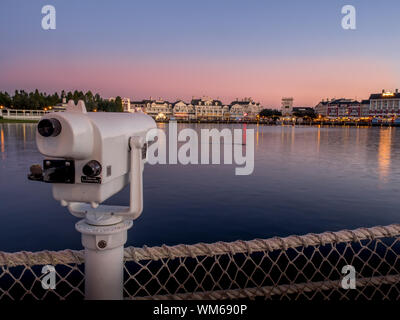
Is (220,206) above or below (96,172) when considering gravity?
below

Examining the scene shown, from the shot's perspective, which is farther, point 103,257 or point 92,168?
point 103,257

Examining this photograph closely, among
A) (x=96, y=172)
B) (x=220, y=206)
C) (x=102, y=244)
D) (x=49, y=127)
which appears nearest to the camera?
(x=49, y=127)

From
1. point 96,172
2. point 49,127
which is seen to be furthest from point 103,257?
point 49,127

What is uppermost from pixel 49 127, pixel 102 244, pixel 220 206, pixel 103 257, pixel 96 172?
pixel 49 127

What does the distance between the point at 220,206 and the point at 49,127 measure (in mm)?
10673

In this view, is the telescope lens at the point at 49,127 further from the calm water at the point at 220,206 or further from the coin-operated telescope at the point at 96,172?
the calm water at the point at 220,206

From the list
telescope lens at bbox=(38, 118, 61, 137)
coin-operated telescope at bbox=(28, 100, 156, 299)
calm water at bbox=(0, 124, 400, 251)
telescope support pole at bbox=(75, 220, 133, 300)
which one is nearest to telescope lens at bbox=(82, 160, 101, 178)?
coin-operated telescope at bbox=(28, 100, 156, 299)

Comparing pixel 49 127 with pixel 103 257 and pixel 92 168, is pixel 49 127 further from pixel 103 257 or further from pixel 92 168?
pixel 103 257

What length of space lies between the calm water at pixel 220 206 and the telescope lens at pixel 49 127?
23.3 feet

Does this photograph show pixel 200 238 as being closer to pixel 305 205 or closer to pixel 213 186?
pixel 305 205

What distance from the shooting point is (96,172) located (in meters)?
2.03

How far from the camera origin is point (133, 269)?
23.1 feet

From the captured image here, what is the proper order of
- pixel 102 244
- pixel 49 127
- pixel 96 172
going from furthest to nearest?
pixel 102 244
pixel 96 172
pixel 49 127
